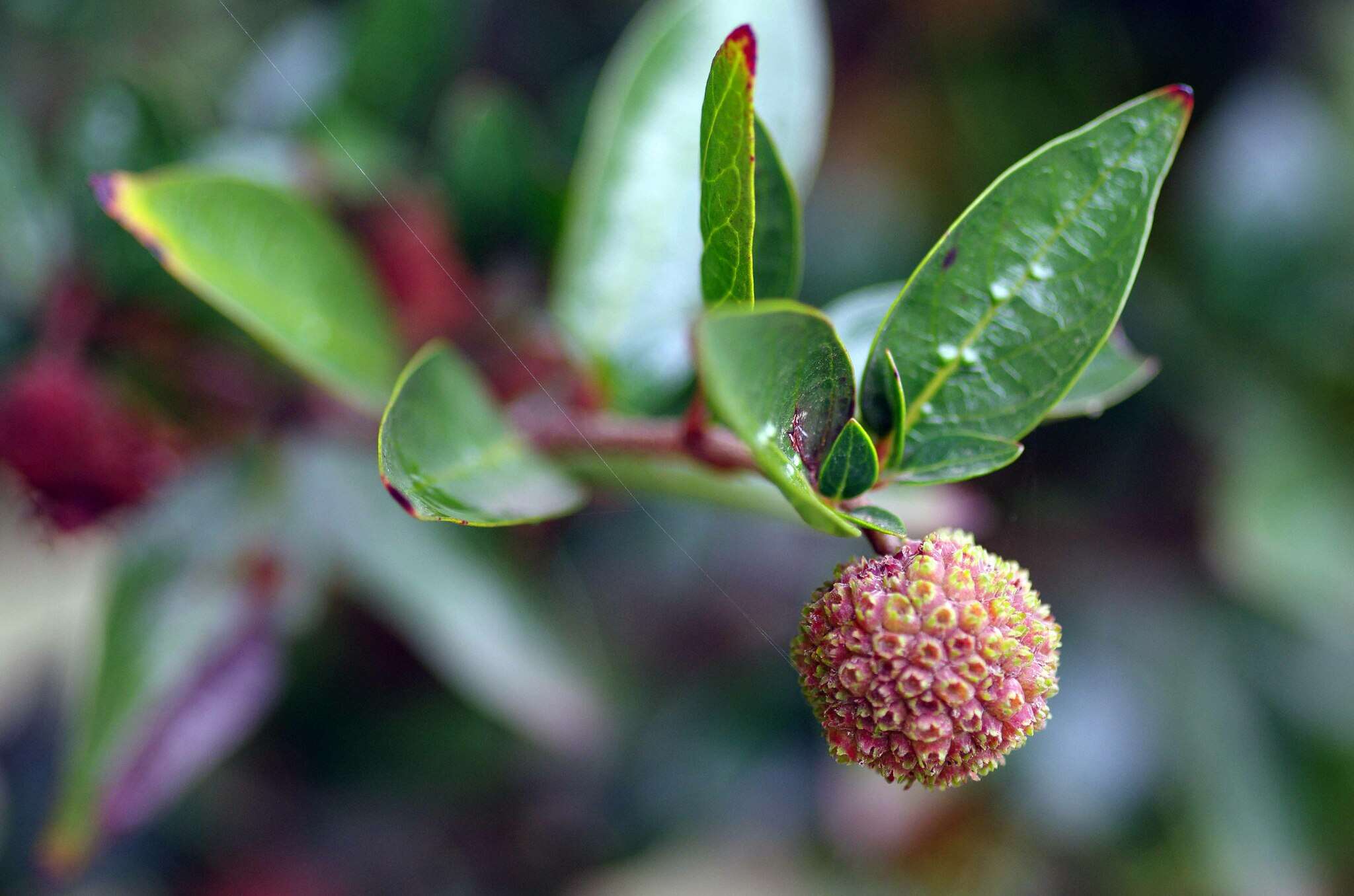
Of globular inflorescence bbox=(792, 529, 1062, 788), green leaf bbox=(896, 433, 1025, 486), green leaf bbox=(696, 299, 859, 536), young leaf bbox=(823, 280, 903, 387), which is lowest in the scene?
globular inflorescence bbox=(792, 529, 1062, 788)

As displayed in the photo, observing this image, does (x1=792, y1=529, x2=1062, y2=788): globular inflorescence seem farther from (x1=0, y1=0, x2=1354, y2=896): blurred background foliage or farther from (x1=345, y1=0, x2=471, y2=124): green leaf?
(x1=345, y1=0, x2=471, y2=124): green leaf

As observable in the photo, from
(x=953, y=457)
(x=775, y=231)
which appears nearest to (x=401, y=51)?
(x=775, y=231)

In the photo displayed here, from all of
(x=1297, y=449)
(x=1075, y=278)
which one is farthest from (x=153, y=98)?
(x=1297, y=449)

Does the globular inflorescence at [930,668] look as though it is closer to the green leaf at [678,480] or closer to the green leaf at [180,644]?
the green leaf at [678,480]

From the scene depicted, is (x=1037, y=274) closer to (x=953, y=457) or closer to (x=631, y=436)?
(x=953, y=457)

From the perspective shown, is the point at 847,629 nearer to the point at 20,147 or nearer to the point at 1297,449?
the point at 20,147

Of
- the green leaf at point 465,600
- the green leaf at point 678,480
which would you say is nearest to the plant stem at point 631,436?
the green leaf at point 678,480

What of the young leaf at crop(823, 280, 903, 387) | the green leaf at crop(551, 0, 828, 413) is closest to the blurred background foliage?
the green leaf at crop(551, 0, 828, 413)
